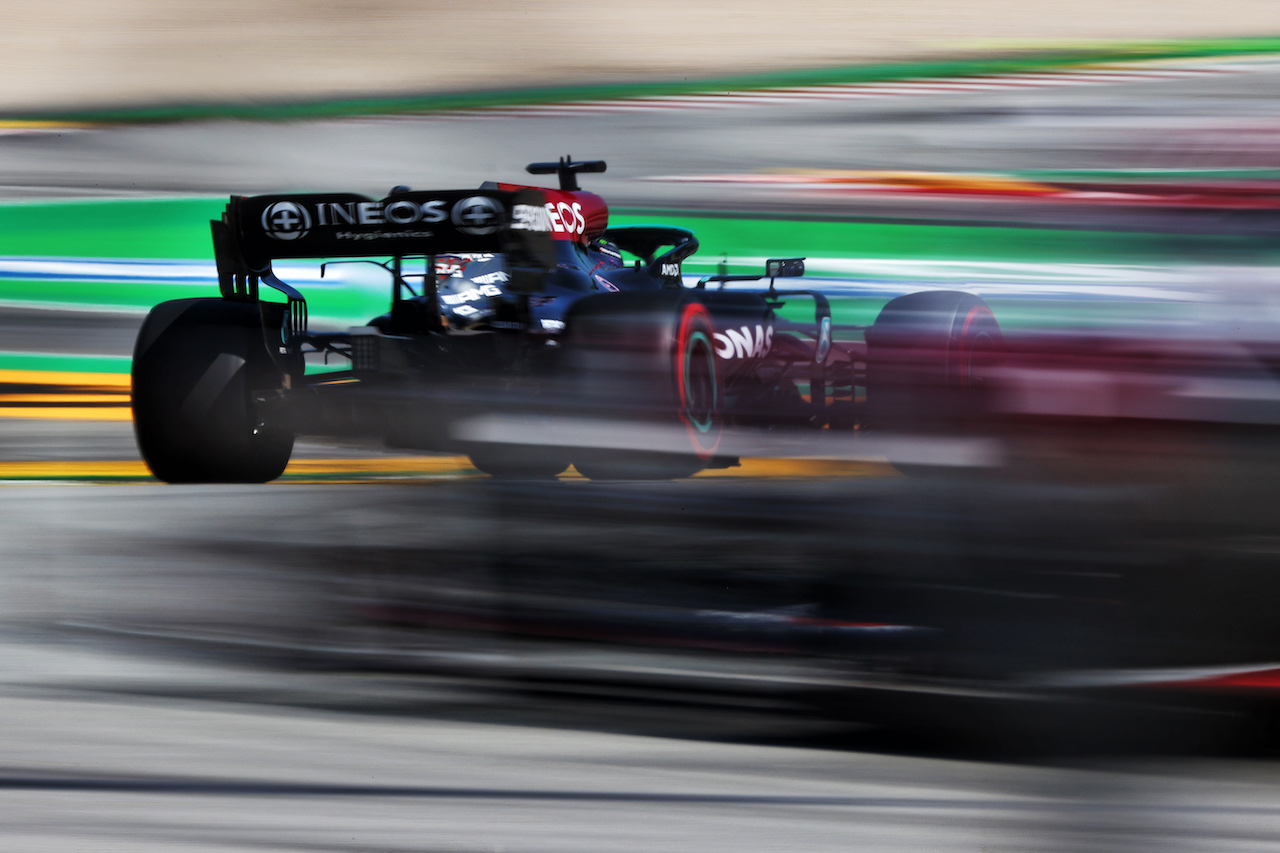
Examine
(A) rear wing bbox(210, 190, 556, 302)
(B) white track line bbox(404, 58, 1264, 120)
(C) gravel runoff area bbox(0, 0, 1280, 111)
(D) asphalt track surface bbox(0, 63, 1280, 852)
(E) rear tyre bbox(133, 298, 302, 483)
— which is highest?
(C) gravel runoff area bbox(0, 0, 1280, 111)

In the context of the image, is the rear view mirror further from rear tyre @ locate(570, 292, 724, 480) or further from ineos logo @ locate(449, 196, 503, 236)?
ineos logo @ locate(449, 196, 503, 236)

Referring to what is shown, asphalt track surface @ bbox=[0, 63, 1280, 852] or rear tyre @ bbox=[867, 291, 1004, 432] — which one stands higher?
rear tyre @ bbox=[867, 291, 1004, 432]

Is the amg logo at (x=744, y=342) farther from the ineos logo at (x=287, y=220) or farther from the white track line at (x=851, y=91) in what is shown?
the white track line at (x=851, y=91)

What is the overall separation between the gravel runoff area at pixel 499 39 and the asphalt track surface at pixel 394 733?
9.31 metres

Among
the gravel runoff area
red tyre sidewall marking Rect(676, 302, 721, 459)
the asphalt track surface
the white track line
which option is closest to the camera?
the asphalt track surface

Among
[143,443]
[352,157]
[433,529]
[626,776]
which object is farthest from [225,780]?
[352,157]

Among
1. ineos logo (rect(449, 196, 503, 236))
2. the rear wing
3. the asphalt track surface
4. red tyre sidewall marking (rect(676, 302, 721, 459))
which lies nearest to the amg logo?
red tyre sidewall marking (rect(676, 302, 721, 459))

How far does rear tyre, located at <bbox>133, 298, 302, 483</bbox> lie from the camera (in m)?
4.92

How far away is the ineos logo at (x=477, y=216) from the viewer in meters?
4.53

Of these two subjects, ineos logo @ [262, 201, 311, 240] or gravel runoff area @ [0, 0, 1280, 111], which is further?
gravel runoff area @ [0, 0, 1280, 111]

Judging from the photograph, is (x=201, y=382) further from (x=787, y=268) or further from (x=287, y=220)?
(x=787, y=268)

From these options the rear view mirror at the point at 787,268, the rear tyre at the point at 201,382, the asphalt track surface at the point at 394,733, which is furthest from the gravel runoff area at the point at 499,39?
the asphalt track surface at the point at 394,733

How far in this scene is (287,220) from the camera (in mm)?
4637

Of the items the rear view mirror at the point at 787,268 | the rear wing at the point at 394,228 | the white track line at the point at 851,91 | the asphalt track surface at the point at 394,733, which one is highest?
the white track line at the point at 851,91
